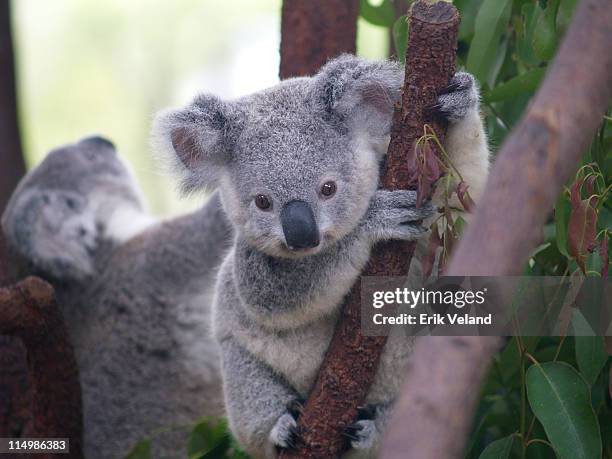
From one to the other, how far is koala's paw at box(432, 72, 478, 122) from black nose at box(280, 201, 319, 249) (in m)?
0.45

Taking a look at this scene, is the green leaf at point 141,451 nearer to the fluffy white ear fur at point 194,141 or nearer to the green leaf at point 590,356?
the fluffy white ear fur at point 194,141

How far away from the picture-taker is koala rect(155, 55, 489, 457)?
8.16 ft

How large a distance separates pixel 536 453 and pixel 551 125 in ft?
5.60

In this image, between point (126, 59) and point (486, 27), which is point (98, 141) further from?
point (126, 59)

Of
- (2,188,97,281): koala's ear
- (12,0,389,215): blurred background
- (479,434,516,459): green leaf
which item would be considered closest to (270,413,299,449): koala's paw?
(479,434,516,459): green leaf

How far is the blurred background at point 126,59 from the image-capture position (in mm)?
12055

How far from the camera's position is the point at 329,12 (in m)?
4.07

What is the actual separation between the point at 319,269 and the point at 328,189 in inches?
9.7

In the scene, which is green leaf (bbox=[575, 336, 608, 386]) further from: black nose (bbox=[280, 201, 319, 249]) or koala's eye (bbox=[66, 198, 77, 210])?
koala's eye (bbox=[66, 198, 77, 210])

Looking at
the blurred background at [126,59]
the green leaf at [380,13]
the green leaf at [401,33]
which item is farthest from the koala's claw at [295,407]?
the blurred background at [126,59]

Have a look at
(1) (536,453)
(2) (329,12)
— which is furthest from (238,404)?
(2) (329,12)

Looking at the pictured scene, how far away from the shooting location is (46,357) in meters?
3.36

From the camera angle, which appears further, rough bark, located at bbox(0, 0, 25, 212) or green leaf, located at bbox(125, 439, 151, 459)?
rough bark, located at bbox(0, 0, 25, 212)

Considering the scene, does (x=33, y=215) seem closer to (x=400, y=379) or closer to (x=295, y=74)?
(x=295, y=74)
